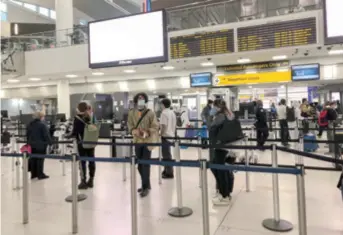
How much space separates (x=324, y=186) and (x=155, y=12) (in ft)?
13.1

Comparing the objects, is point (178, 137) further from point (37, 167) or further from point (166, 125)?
point (37, 167)

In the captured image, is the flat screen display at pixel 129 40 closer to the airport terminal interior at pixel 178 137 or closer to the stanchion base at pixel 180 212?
the airport terminal interior at pixel 178 137

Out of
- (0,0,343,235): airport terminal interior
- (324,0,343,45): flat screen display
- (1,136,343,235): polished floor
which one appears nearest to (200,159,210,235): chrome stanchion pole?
(0,0,343,235): airport terminal interior

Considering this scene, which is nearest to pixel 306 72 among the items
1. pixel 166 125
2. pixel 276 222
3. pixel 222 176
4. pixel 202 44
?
pixel 202 44

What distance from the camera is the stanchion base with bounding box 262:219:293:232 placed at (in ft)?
→ 10.3

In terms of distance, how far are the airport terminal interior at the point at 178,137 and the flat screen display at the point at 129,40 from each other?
Answer: 20mm

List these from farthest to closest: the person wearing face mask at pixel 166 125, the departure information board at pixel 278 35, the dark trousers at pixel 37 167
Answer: the departure information board at pixel 278 35
the dark trousers at pixel 37 167
the person wearing face mask at pixel 166 125

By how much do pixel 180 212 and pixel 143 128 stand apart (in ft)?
4.45

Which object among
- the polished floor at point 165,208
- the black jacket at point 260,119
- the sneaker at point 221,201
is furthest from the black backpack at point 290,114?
the sneaker at point 221,201

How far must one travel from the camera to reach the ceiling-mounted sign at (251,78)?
9219 millimetres

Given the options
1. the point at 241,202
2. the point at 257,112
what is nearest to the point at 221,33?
the point at 257,112

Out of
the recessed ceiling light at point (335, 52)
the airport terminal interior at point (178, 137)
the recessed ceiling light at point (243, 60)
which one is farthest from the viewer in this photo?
the recessed ceiling light at point (243, 60)

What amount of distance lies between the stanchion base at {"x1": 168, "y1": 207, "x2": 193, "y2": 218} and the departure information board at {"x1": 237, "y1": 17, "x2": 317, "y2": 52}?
4.99 metres

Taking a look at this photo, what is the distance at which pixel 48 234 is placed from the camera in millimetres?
3160
